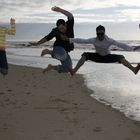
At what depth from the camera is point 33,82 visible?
77.8 ft

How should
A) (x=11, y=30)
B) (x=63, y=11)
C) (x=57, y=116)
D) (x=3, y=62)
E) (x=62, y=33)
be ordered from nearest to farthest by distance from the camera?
(x=62, y=33)
(x=63, y=11)
(x=11, y=30)
(x=3, y=62)
(x=57, y=116)

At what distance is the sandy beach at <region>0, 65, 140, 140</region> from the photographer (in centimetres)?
1304

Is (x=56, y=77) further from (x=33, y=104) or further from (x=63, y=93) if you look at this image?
(x=33, y=104)

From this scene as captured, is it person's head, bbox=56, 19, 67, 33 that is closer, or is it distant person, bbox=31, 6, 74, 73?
person's head, bbox=56, 19, 67, 33

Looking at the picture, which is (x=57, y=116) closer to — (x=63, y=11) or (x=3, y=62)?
(x=3, y=62)

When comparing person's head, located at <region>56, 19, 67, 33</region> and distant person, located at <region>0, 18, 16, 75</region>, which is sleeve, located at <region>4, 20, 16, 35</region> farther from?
person's head, located at <region>56, 19, 67, 33</region>

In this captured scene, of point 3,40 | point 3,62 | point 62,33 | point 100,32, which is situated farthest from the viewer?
point 3,62

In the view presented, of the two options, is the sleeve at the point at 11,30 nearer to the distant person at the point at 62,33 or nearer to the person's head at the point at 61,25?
the distant person at the point at 62,33

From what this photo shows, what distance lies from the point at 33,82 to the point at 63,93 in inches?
156

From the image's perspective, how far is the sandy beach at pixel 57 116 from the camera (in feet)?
42.8

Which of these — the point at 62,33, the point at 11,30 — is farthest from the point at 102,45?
the point at 11,30

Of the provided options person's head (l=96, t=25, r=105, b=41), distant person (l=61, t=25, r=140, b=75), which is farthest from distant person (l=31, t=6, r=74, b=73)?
person's head (l=96, t=25, r=105, b=41)

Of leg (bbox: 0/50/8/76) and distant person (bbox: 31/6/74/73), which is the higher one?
distant person (bbox: 31/6/74/73)

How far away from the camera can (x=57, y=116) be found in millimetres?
15211
